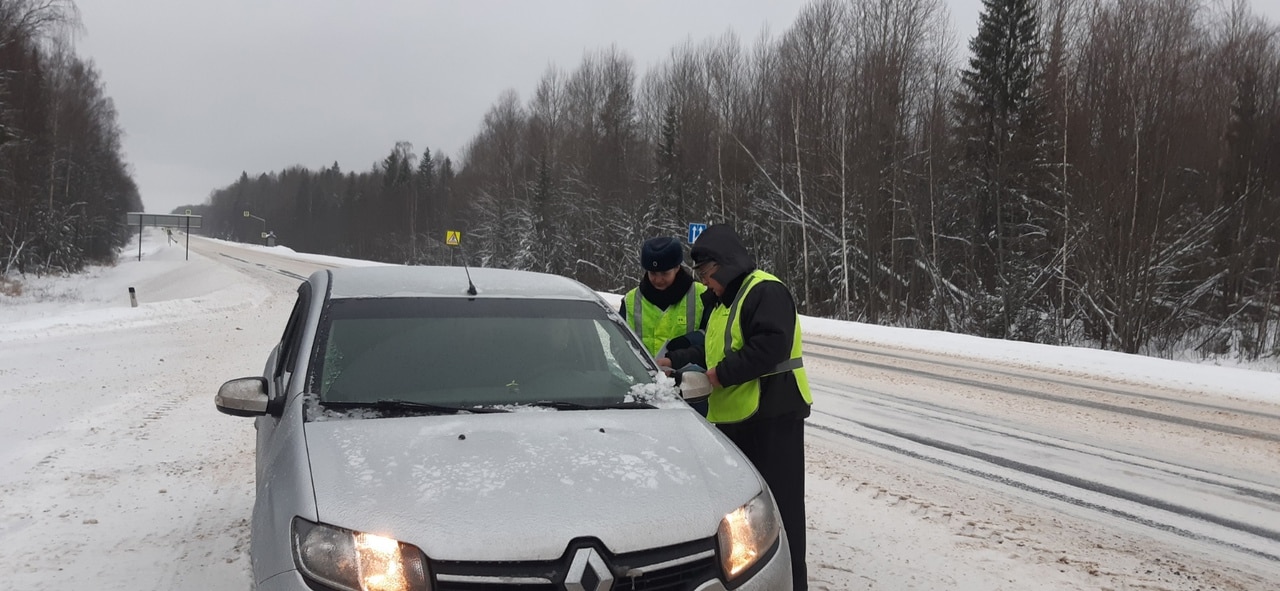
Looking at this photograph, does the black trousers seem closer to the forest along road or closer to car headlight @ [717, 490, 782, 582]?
car headlight @ [717, 490, 782, 582]

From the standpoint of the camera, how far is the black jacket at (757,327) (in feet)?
11.5

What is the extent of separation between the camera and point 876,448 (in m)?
6.78

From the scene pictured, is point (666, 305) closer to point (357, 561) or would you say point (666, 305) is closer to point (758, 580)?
point (758, 580)

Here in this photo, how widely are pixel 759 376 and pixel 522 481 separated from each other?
4.89 feet

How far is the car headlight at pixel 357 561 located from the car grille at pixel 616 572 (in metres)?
0.07

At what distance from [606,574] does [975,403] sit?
7.94 metres

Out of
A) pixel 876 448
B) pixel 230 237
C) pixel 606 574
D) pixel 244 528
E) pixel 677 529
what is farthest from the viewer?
pixel 230 237

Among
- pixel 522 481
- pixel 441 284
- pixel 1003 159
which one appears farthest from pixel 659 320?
pixel 1003 159

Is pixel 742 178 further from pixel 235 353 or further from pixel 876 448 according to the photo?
pixel 876 448

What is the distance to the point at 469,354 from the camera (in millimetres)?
3324

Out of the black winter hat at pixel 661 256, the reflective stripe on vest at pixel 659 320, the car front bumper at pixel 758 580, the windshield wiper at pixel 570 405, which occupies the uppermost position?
the black winter hat at pixel 661 256


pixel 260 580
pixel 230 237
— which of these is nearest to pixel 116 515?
pixel 260 580

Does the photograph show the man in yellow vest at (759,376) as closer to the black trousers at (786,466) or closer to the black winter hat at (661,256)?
the black trousers at (786,466)

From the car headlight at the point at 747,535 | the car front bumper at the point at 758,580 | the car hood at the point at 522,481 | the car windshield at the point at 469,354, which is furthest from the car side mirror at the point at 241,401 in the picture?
the car headlight at the point at 747,535
